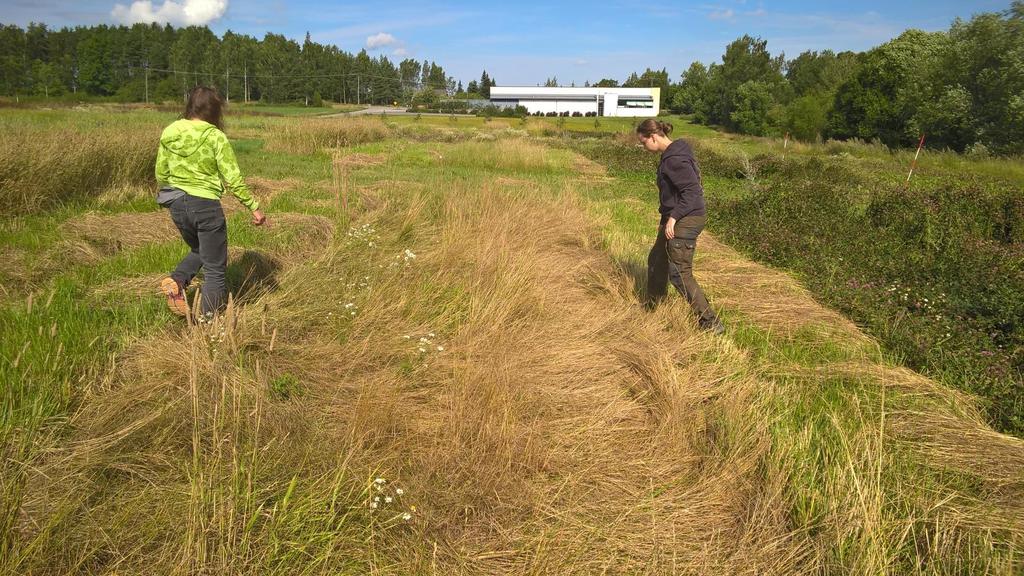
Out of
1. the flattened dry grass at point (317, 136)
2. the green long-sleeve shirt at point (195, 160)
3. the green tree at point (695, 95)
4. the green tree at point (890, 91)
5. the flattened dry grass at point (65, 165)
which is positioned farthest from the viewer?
the green tree at point (695, 95)

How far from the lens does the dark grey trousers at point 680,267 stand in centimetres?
473

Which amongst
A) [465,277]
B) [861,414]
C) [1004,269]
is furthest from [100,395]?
[1004,269]

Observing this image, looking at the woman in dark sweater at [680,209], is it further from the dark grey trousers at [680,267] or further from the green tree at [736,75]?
the green tree at [736,75]

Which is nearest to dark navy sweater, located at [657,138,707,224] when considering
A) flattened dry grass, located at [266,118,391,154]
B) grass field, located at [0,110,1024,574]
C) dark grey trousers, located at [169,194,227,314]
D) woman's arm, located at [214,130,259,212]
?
grass field, located at [0,110,1024,574]

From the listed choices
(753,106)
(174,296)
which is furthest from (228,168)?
(753,106)

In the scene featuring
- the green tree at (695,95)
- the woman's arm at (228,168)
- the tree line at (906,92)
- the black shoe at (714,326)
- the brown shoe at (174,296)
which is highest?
the green tree at (695,95)

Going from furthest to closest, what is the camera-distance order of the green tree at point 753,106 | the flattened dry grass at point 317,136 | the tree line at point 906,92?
the green tree at point 753,106
the tree line at point 906,92
the flattened dry grass at point 317,136

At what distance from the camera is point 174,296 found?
13.2ft

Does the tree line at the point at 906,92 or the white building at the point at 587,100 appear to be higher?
the white building at the point at 587,100

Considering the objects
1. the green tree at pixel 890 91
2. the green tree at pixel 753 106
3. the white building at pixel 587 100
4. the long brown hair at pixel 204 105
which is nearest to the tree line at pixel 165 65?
the white building at pixel 587 100

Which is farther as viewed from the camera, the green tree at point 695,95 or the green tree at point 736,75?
the green tree at point 695,95

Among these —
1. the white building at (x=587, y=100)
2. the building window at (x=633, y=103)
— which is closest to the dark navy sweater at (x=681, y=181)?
the white building at (x=587, y=100)

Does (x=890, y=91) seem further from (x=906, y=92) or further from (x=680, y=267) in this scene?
(x=680, y=267)

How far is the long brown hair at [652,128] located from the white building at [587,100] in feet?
286
